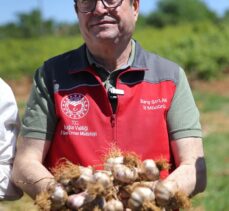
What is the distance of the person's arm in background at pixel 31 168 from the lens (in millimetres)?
2645

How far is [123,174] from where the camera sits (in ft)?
7.43

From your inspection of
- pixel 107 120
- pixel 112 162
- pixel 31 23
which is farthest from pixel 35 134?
pixel 31 23

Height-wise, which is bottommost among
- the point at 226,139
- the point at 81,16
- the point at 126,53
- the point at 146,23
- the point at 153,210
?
the point at 146,23

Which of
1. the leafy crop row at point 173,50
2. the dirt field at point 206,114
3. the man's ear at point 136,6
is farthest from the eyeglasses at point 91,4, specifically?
the leafy crop row at point 173,50

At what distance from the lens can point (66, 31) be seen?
39.0 metres

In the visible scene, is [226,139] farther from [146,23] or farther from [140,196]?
[146,23]

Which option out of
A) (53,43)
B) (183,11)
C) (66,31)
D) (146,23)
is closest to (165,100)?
(53,43)

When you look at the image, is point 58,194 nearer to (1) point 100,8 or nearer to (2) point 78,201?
(2) point 78,201

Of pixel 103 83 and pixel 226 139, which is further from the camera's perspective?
pixel 226 139

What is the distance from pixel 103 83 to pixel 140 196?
0.76 metres

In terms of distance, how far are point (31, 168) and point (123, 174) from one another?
1.92 ft

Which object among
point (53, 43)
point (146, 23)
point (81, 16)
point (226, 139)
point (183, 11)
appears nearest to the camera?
point (81, 16)

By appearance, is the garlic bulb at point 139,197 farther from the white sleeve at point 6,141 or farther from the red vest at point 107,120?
the white sleeve at point 6,141

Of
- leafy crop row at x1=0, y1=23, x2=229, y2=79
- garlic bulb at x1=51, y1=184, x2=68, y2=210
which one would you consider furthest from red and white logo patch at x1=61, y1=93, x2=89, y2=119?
leafy crop row at x1=0, y1=23, x2=229, y2=79
